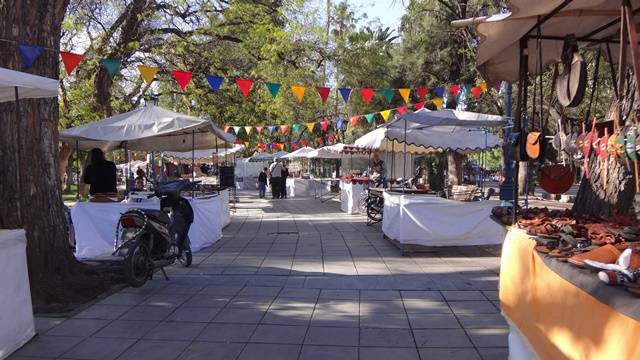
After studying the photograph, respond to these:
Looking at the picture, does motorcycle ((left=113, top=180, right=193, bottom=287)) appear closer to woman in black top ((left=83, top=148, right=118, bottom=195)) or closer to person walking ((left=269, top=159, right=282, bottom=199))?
woman in black top ((left=83, top=148, right=118, bottom=195))

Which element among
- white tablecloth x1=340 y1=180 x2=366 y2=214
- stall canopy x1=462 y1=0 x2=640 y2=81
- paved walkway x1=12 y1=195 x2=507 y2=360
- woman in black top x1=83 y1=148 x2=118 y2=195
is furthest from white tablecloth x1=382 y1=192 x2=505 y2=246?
white tablecloth x1=340 y1=180 x2=366 y2=214

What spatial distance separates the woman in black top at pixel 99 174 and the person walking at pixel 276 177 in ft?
45.5

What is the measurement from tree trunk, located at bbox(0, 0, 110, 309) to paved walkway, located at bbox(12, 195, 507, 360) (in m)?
0.66

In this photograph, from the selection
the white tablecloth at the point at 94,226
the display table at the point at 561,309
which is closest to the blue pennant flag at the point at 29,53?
the white tablecloth at the point at 94,226

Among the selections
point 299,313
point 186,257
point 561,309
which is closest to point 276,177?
point 186,257

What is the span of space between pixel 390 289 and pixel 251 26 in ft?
34.0

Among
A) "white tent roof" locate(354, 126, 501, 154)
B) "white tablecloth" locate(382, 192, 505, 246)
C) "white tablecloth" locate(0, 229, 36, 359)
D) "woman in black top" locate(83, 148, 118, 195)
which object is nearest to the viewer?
"white tablecloth" locate(0, 229, 36, 359)

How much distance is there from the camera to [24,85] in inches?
152

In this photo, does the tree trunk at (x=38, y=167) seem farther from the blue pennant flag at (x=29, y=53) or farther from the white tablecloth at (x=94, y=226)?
the white tablecloth at (x=94, y=226)

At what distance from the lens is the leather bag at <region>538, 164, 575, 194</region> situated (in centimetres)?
398

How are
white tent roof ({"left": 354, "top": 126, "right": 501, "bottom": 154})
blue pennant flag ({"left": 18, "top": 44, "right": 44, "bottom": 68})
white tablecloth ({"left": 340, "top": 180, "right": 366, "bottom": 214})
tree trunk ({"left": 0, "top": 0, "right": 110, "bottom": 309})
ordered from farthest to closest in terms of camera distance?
white tablecloth ({"left": 340, "top": 180, "right": 366, "bottom": 214})
white tent roof ({"left": 354, "top": 126, "right": 501, "bottom": 154})
blue pennant flag ({"left": 18, "top": 44, "right": 44, "bottom": 68})
tree trunk ({"left": 0, "top": 0, "right": 110, "bottom": 309})

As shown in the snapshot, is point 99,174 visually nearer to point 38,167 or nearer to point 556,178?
point 38,167

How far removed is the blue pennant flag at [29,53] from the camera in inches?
202

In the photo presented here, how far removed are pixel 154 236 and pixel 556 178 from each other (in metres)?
4.58
